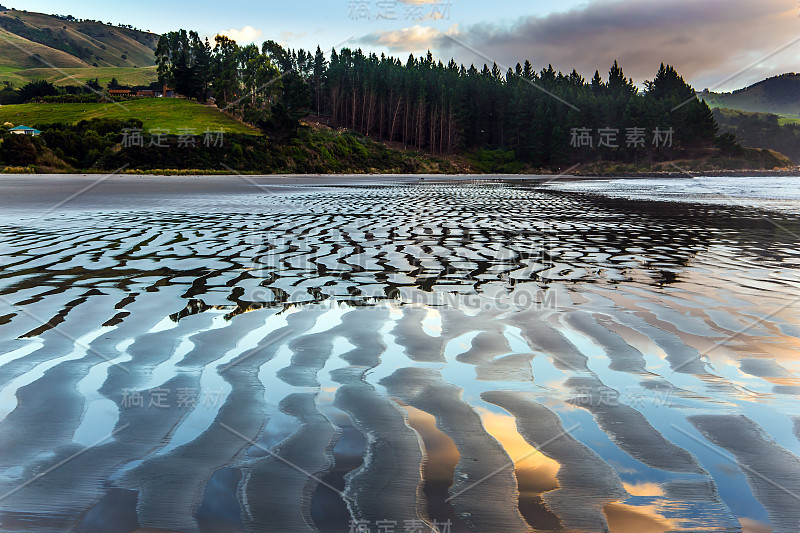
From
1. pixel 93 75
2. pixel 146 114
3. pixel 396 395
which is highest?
pixel 93 75

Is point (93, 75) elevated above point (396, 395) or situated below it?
above

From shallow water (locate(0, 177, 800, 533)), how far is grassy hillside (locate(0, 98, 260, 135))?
63350 mm

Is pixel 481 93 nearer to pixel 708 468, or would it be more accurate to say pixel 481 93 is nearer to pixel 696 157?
pixel 696 157

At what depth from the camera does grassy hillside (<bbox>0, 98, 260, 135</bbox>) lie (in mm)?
68375

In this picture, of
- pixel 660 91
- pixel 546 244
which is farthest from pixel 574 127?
pixel 546 244

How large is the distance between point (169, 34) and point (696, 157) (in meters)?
98.9

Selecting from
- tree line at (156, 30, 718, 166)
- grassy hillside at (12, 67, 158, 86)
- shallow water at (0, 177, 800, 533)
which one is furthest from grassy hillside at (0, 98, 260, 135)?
grassy hillside at (12, 67, 158, 86)

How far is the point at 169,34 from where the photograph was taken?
10094 cm

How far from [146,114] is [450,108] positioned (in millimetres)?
53383

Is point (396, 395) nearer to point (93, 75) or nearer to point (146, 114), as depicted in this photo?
point (146, 114)

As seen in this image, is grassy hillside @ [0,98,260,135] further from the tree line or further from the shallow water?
the shallow water

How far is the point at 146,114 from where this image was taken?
74.9 meters

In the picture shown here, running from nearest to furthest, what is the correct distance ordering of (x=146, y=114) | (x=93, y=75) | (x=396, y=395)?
(x=396, y=395) → (x=146, y=114) → (x=93, y=75)

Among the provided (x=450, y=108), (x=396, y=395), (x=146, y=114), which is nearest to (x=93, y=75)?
(x=146, y=114)
